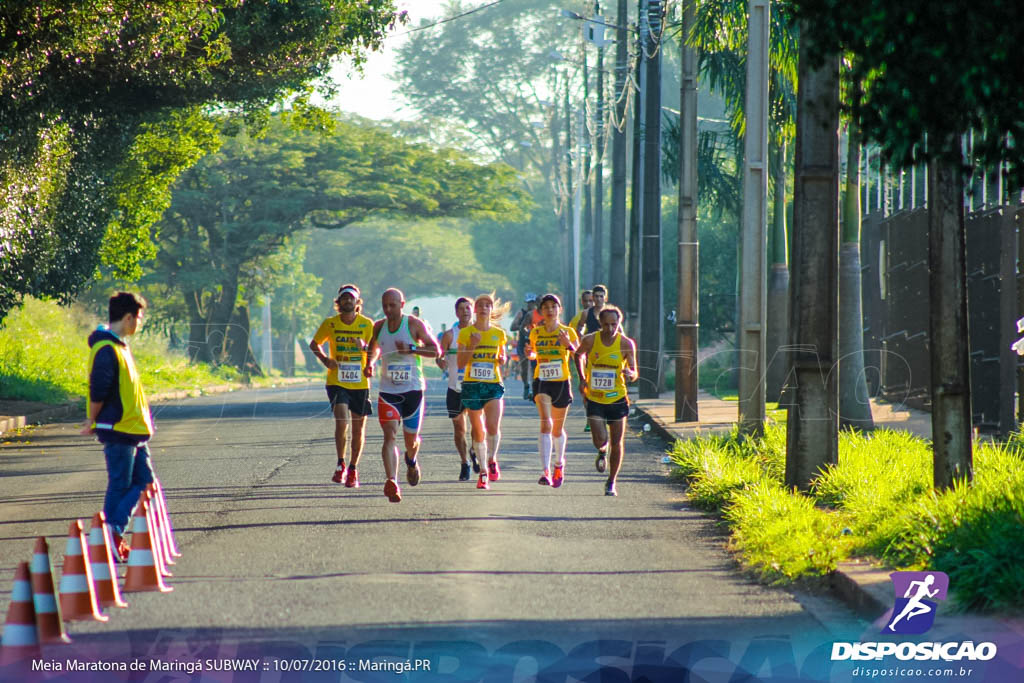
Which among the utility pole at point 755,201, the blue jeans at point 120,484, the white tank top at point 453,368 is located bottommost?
the blue jeans at point 120,484

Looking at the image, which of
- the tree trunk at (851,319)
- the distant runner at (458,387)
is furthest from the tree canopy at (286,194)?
the distant runner at (458,387)

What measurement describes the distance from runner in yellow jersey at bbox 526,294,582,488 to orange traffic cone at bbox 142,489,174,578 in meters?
5.16

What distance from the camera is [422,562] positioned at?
9.21 metres

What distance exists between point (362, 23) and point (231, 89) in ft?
9.20

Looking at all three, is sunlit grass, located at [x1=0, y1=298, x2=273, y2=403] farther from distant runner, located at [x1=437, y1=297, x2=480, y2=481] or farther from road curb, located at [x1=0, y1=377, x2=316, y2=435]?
distant runner, located at [x1=437, y1=297, x2=480, y2=481]

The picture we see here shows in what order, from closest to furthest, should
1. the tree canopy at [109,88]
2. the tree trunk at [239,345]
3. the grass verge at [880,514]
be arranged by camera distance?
the grass verge at [880,514] → the tree canopy at [109,88] → the tree trunk at [239,345]

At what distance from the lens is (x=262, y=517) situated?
11500 mm

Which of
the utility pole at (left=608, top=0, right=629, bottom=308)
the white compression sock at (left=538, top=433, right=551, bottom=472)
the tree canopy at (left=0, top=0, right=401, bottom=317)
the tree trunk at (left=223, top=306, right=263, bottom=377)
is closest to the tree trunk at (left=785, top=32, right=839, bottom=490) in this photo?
the white compression sock at (left=538, top=433, right=551, bottom=472)

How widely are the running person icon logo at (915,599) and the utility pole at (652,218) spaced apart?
63.7ft

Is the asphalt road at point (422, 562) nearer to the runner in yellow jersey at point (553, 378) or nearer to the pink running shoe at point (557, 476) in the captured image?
the pink running shoe at point (557, 476)

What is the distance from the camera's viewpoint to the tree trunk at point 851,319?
16.9 metres

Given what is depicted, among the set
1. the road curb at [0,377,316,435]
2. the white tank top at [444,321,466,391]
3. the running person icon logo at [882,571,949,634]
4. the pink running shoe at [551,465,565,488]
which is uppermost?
the white tank top at [444,321,466,391]

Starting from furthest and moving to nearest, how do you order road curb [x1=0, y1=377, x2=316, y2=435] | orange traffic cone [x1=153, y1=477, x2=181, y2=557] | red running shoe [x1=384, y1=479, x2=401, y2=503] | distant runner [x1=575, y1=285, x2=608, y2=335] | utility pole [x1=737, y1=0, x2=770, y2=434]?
road curb [x1=0, y1=377, x2=316, y2=435] → distant runner [x1=575, y1=285, x2=608, y2=335] → utility pole [x1=737, y1=0, x2=770, y2=434] → red running shoe [x1=384, y1=479, x2=401, y2=503] → orange traffic cone [x1=153, y1=477, x2=181, y2=557]

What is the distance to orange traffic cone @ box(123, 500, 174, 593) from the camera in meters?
8.23
